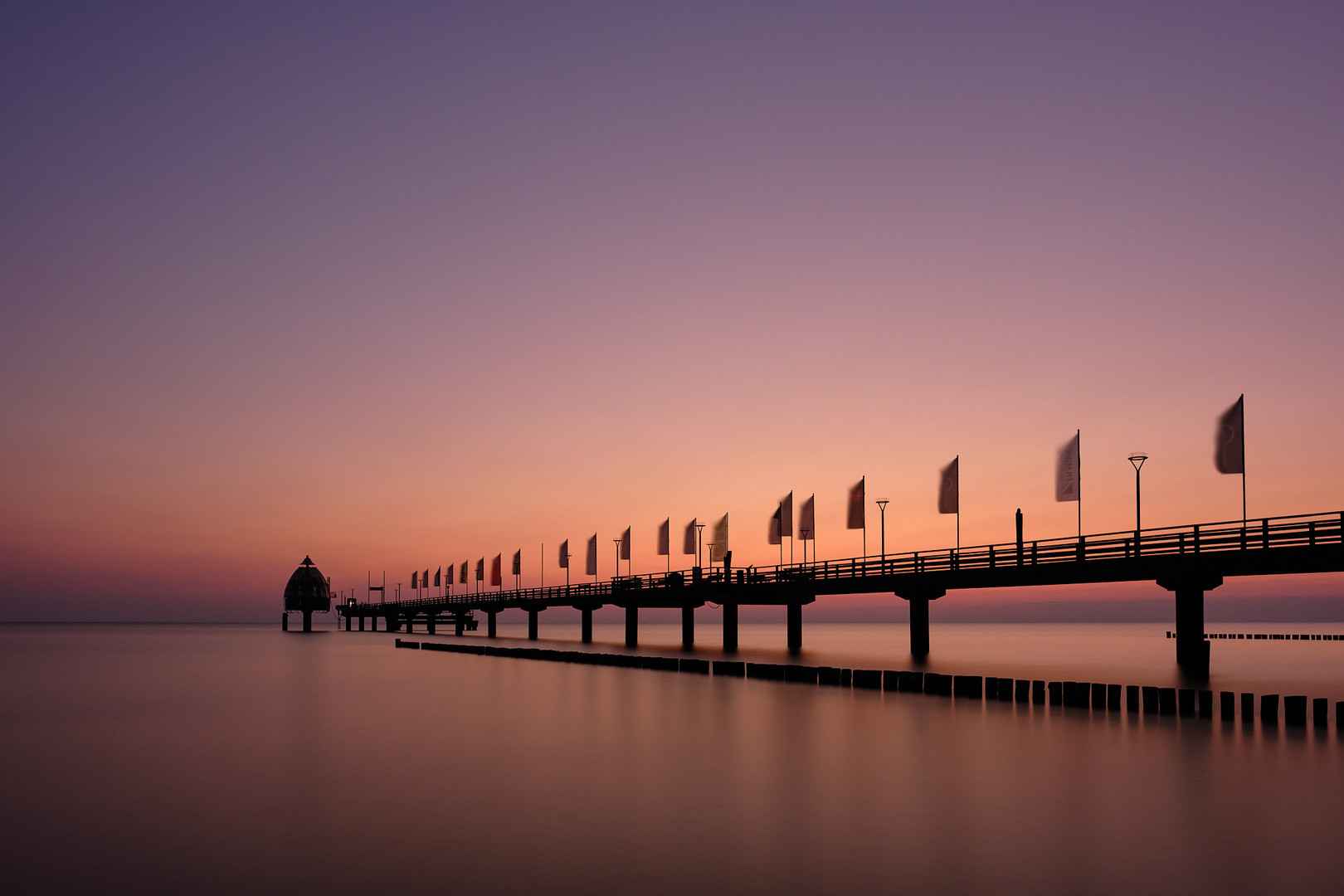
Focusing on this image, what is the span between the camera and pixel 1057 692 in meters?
38.5

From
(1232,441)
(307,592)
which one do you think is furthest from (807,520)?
(307,592)

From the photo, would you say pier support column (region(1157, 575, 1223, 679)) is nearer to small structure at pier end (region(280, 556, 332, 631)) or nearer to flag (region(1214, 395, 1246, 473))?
flag (region(1214, 395, 1246, 473))

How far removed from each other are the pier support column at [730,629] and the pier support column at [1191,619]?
34.0m

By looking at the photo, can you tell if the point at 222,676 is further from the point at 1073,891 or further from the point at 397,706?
the point at 1073,891

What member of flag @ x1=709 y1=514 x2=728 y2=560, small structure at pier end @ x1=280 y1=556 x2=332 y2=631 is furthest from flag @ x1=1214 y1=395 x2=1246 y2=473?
small structure at pier end @ x1=280 y1=556 x2=332 y2=631

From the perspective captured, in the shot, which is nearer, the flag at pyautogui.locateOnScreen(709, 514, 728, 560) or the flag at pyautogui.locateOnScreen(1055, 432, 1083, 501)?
the flag at pyautogui.locateOnScreen(1055, 432, 1083, 501)

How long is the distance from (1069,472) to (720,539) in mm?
28717

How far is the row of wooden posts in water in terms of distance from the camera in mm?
32344

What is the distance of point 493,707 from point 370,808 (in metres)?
21.0

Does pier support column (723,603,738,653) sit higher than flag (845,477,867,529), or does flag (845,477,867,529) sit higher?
flag (845,477,867,529)

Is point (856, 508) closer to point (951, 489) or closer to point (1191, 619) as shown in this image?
point (951, 489)

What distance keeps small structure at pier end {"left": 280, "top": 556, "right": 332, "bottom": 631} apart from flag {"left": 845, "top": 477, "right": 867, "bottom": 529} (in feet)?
437

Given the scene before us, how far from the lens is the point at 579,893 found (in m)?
15.6

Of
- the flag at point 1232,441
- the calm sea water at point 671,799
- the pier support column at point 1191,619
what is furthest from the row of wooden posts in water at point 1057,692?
the flag at point 1232,441
